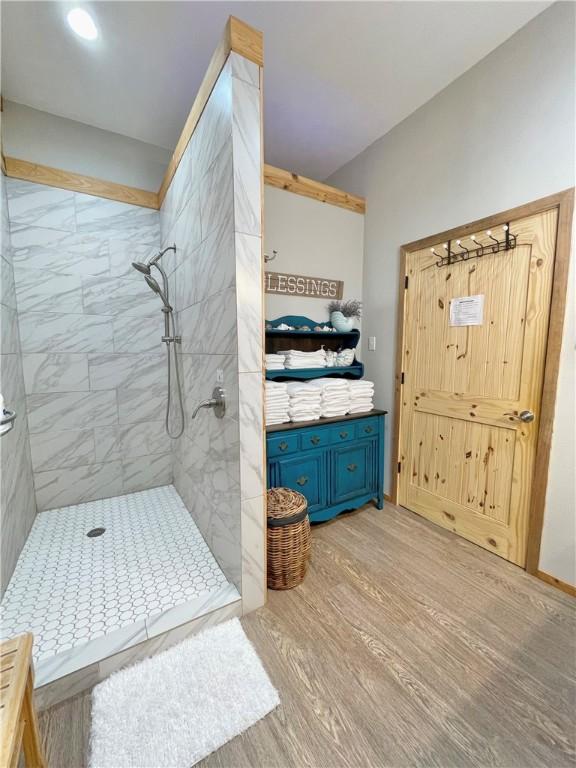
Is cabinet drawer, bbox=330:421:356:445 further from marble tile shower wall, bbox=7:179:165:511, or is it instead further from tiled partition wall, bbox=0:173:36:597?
tiled partition wall, bbox=0:173:36:597

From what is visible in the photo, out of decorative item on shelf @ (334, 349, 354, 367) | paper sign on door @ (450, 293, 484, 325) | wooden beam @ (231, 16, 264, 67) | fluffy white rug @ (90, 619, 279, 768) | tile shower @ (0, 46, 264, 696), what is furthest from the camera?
decorative item on shelf @ (334, 349, 354, 367)

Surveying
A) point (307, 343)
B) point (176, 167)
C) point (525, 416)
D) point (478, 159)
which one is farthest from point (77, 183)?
point (525, 416)

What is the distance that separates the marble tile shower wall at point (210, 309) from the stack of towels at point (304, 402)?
22.7 inches

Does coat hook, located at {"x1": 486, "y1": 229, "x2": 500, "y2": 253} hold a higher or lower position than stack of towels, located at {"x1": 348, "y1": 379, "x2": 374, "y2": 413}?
higher

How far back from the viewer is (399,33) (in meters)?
1.63

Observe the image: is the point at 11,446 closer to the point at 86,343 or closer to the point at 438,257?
the point at 86,343

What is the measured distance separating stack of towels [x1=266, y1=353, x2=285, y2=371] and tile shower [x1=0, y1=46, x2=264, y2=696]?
0.51 meters

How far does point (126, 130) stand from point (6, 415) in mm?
2341

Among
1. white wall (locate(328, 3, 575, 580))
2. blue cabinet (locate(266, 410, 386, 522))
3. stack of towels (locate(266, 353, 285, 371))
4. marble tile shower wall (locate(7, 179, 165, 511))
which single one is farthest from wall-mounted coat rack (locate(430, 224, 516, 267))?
marble tile shower wall (locate(7, 179, 165, 511))

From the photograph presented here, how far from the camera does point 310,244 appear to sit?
2.47m

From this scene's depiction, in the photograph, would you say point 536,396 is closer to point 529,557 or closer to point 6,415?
point 529,557

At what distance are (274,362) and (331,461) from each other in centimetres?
80

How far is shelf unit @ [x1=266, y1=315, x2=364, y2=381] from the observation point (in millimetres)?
2254

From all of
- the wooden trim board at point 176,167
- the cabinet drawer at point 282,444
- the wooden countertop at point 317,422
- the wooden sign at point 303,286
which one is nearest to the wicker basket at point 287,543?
the cabinet drawer at point 282,444
